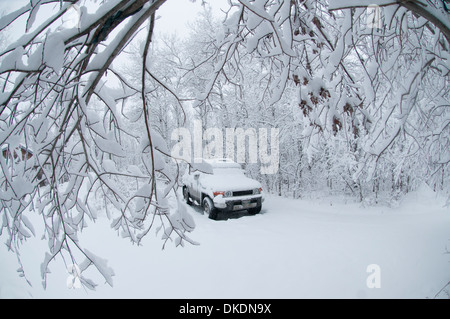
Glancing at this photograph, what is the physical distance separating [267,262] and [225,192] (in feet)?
9.17

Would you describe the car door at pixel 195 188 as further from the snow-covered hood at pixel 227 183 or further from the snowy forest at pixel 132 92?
the snowy forest at pixel 132 92

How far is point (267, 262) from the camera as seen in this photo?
384 centimetres

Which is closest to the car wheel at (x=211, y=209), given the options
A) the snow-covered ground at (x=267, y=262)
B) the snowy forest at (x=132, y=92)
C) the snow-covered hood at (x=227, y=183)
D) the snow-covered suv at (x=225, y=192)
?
the snow-covered suv at (x=225, y=192)

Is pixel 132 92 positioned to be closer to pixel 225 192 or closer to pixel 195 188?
pixel 225 192

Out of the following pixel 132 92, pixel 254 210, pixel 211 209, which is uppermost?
pixel 132 92

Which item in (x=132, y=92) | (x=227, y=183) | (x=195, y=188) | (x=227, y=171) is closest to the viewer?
(x=132, y=92)

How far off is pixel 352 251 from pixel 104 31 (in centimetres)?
493

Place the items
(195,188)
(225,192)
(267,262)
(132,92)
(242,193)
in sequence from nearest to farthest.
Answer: (132,92), (267,262), (225,192), (242,193), (195,188)

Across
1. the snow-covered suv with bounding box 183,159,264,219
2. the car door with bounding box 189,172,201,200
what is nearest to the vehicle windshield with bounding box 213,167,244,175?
the snow-covered suv with bounding box 183,159,264,219

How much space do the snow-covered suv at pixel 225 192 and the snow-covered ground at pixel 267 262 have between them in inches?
25.2

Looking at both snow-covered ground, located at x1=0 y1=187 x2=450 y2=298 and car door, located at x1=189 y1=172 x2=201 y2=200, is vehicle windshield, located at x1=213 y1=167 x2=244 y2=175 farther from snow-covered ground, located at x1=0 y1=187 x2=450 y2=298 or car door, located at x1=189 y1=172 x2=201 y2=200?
snow-covered ground, located at x1=0 y1=187 x2=450 y2=298

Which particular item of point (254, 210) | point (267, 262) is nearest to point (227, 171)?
point (254, 210)

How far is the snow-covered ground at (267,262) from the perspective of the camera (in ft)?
10.2
